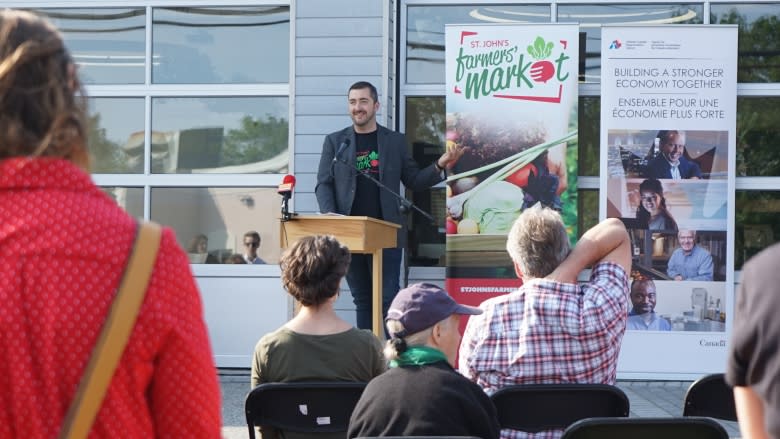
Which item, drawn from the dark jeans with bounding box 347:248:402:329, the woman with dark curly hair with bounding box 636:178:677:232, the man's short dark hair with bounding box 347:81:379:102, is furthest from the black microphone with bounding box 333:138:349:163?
the woman with dark curly hair with bounding box 636:178:677:232

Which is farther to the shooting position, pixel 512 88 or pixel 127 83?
pixel 127 83

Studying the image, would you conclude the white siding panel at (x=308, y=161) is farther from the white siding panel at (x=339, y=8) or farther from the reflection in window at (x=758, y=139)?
the reflection in window at (x=758, y=139)

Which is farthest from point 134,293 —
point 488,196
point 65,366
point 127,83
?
point 127,83

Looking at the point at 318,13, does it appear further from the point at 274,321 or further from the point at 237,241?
the point at 274,321

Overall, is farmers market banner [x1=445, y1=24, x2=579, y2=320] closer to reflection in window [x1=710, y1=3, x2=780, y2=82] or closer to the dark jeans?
the dark jeans

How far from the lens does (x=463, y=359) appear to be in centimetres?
339

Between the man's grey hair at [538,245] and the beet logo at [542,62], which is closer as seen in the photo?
the man's grey hair at [538,245]

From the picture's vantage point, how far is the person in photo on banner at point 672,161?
704cm

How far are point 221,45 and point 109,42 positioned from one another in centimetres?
88

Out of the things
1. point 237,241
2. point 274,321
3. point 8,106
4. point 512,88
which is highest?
point 512,88

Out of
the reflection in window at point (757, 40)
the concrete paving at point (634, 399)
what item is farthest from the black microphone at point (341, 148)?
the reflection in window at point (757, 40)

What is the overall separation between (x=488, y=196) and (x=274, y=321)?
6.08 feet

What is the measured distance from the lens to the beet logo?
6.98 meters

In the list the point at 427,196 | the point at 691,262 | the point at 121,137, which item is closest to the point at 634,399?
the point at 691,262
